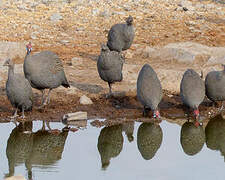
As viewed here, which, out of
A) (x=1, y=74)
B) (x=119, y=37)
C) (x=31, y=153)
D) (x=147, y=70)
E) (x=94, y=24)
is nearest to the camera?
(x=31, y=153)

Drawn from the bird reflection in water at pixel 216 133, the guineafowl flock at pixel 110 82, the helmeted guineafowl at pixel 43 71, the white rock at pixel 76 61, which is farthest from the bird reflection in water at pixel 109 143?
the white rock at pixel 76 61

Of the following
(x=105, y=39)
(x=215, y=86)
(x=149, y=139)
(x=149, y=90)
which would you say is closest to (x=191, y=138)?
(x=149, y=139)

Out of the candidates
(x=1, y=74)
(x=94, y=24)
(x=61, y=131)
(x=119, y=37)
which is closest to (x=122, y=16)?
(x=94, y=24)

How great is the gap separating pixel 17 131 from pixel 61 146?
3.24ft

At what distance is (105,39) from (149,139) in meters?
7.23

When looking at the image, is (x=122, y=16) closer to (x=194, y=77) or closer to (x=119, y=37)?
(x=119, y=37)

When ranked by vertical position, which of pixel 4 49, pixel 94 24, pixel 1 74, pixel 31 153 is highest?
pixel 94 24

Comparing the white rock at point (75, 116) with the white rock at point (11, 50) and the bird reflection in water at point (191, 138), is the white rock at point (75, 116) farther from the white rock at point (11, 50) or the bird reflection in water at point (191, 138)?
the white rock at point (11, 50)

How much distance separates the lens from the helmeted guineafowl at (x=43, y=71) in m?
10.1

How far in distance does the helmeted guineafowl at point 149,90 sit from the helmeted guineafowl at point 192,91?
1.58ft

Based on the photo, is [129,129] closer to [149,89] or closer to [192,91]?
[149,89]

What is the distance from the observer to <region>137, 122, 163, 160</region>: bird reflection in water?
→ 821cm

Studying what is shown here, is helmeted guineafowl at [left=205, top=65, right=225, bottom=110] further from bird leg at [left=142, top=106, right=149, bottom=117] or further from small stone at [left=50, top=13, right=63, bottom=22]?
small stone at [left=50, top=13, right=63, bottom=22]

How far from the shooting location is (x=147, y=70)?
9828mm
